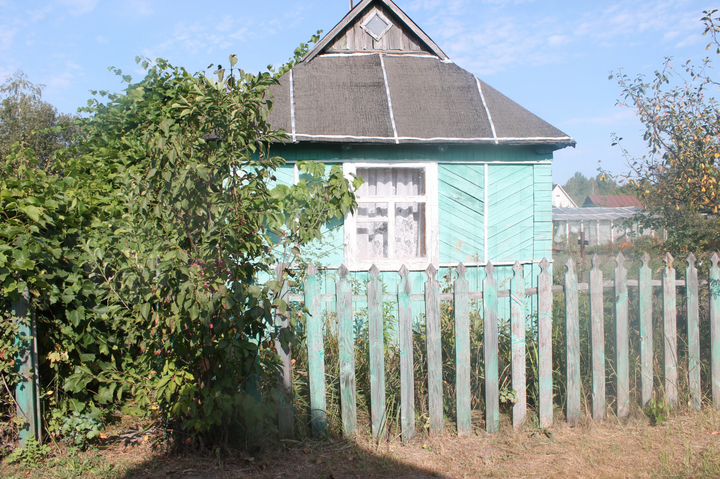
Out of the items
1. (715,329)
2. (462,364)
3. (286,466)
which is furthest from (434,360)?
(715,329)

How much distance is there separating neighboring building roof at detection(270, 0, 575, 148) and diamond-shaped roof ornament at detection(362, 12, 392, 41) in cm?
13

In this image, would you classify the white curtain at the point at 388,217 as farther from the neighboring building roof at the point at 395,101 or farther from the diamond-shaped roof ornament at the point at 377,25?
the diamond-shaped roof ornament at the point at 377,25

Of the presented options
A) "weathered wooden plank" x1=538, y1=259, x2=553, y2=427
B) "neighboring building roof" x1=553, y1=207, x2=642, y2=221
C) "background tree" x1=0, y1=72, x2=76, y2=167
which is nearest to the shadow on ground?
"weathered wooden plank" x1=538, y1=259, x2=553, y2=427

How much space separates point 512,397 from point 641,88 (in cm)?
474

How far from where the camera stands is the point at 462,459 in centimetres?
452

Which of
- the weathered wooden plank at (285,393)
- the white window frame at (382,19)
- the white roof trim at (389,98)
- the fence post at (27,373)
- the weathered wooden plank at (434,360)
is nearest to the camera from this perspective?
the fence post at (27,373)

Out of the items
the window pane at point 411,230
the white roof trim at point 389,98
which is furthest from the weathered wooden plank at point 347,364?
the window pane at point 411,230

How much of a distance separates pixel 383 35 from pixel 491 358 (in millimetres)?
6976

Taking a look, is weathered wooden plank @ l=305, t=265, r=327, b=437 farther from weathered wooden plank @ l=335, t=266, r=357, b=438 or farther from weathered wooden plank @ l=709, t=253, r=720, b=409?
weathered wooden plank @ l=709, t=253, r=720, b=409

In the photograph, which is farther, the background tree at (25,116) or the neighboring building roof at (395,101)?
the background tree at (25,116)

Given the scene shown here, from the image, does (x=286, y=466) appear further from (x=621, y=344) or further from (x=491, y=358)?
(x=621, y=344)

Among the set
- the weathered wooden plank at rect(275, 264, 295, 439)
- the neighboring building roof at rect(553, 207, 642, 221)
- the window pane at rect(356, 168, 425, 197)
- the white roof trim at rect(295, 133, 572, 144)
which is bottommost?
the weathered wooden plank at rect(275, 264, 295, 439)

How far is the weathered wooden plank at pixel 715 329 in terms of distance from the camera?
5391mm

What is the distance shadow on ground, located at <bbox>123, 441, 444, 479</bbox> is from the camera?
4.15 m
